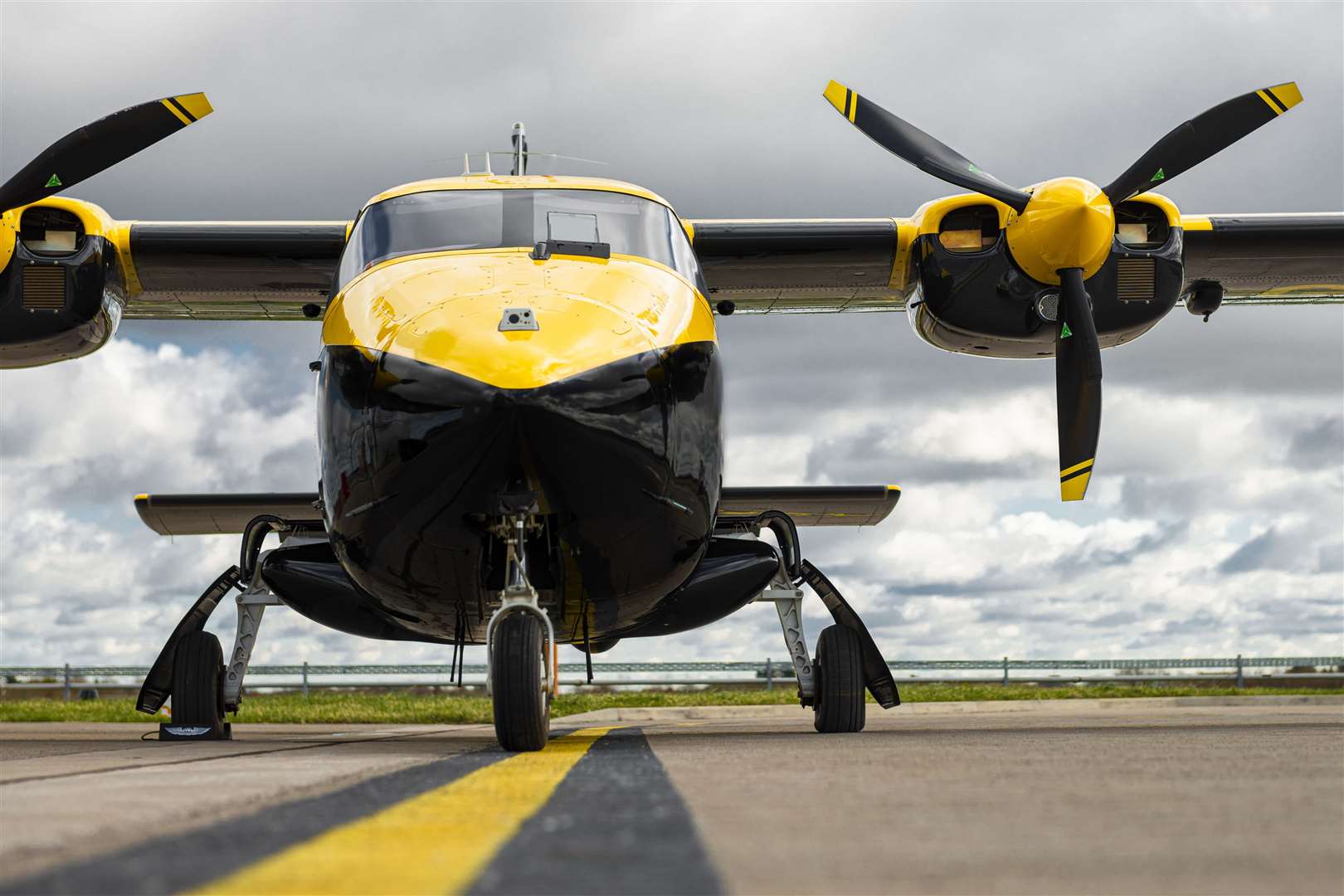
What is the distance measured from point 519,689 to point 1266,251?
924 cm

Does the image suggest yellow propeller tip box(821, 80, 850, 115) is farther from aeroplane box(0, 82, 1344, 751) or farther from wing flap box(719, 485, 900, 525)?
wing flap box(719, 485, 900, 525)

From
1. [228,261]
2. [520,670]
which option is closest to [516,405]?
[520,670]

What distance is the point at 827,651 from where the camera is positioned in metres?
9.27

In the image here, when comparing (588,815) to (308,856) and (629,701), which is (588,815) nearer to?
(308,856)

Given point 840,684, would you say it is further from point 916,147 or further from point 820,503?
point 916,147

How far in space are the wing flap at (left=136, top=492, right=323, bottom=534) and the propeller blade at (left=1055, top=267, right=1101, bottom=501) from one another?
19.0 ft

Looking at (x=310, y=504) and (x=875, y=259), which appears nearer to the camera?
(x=310, y=504)

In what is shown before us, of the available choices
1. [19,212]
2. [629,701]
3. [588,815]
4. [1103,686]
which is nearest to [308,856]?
[588,815]

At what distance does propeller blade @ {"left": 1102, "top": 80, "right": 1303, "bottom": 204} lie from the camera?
10.2 metres

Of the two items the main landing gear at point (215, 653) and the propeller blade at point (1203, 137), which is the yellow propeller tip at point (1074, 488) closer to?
the propeller blade at point (1203, 137)

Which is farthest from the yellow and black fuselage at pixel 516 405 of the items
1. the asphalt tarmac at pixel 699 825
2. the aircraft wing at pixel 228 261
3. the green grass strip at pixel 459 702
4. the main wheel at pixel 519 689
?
the green grass strip at pixel 459 702

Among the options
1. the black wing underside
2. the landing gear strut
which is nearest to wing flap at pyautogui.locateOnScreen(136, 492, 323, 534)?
the black wing underside

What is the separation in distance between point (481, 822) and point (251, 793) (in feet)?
3.15

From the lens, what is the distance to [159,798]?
337 centimetres
